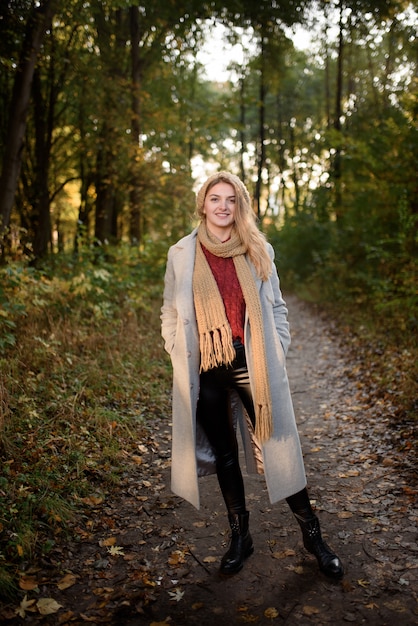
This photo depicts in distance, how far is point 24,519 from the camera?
3.54 meters

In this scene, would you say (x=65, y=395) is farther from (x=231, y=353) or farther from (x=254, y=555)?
(x=231, y=353)

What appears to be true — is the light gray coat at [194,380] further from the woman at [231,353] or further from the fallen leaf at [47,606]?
the fallen leaf at [47,606]

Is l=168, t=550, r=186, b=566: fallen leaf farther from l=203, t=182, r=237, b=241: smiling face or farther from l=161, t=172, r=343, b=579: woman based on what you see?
l=203, t=182, r=237, b=241: smiling face

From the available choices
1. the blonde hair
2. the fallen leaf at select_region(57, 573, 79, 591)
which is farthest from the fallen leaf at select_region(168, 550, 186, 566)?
the blonde hair

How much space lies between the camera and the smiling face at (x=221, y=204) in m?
3.19

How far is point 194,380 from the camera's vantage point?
3.22 m

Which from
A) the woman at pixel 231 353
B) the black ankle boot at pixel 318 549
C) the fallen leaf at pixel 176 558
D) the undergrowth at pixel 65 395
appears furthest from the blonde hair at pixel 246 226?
the undergrowth at pixel 65 395

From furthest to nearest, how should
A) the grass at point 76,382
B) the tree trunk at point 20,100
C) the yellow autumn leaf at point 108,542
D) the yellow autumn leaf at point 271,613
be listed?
the tree trunk at point 20,100 < the grass at point 76,382 < the yellow autumn leaf at point 108,542 < the yellow autumn leaf at point 271,613

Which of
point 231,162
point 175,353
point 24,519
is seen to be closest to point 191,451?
point 175,353

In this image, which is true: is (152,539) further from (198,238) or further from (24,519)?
(198,238)

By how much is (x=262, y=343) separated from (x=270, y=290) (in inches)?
14.2

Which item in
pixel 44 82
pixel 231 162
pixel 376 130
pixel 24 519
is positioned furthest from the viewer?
pixel 231 162

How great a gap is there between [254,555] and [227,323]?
1.64 m

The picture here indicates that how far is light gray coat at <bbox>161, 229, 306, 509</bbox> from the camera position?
3203 millimetres
